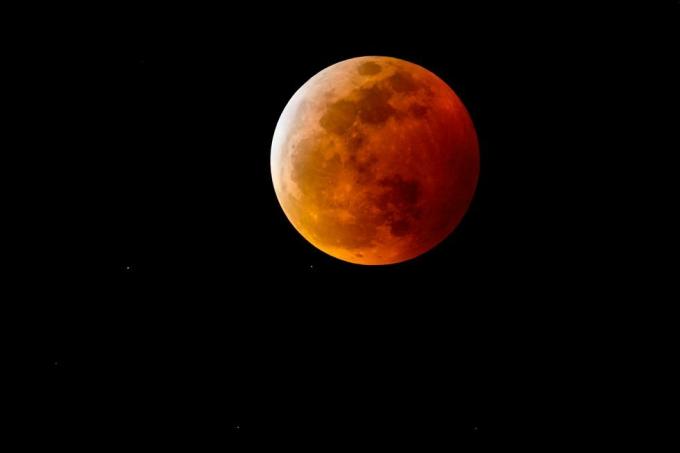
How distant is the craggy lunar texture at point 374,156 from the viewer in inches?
144

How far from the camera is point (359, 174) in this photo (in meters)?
3.67

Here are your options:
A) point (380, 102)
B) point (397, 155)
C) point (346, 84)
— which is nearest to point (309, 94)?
point (346, 84)

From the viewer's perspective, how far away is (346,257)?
169 inches

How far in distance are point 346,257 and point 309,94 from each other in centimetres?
139

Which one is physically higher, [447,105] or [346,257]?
[447,105]

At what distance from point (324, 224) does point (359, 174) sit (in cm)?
53

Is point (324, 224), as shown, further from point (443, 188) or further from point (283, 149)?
point (443, 188)

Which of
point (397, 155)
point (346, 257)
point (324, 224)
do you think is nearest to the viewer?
point (397, 155)

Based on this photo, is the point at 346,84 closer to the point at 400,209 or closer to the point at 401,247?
the point at 400,209

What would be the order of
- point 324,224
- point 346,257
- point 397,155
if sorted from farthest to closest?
1. point 346,257
2. point 324,224
3. point 397,155

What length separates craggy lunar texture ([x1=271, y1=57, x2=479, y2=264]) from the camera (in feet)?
12.0

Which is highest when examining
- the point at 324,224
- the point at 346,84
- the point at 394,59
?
the point at 394,59

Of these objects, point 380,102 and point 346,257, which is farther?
point 346,257

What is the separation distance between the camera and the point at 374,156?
11.9ft
